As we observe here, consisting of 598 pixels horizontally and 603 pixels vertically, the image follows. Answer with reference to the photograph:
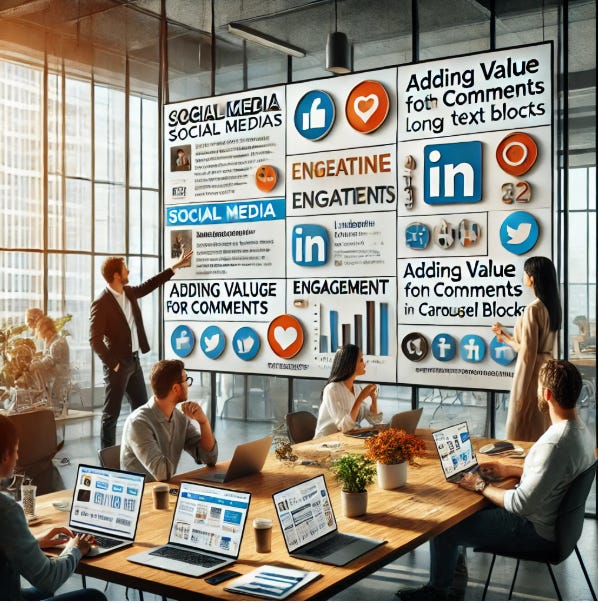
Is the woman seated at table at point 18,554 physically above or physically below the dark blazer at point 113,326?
below

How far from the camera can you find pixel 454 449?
4254 millimetres

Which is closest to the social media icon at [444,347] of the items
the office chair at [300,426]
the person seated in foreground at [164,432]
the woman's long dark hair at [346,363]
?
the woman's long dark hair at [346,363]

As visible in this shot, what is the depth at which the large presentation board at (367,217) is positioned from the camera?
6312 mm

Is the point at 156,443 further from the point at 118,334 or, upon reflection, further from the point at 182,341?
the point at 118,334

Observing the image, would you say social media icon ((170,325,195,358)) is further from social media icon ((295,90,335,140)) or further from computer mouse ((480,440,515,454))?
computer mouse ((480,440,515,454))

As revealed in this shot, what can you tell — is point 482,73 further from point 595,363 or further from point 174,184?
point 174,184

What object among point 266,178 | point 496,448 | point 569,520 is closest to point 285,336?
point 266,178

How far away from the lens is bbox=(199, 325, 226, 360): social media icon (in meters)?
7.86

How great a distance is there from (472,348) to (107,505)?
12.6ft

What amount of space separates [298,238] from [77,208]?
3.43 m

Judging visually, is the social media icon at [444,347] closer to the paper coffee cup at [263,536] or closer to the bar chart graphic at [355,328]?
the bar chart graphic at [355,328]

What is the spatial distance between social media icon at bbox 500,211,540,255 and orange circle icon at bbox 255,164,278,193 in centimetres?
221

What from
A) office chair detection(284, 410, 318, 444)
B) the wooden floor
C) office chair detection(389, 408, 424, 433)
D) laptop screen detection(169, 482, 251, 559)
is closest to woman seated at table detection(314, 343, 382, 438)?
office chair detection(284, 410, 318, 444)

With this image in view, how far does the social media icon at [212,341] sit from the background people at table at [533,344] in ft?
9.46
